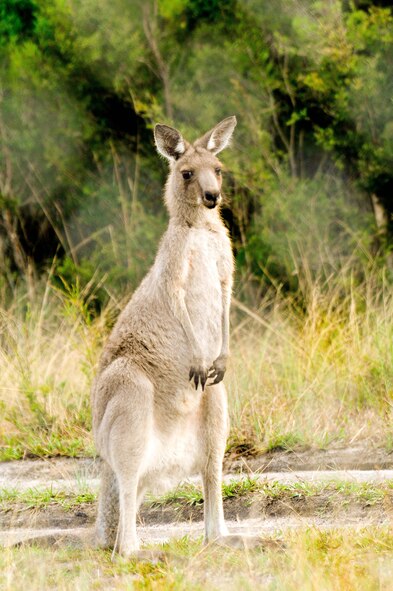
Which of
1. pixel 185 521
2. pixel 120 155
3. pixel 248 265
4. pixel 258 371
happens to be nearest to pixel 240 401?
pixel 258 371

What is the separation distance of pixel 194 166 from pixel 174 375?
3.76ft

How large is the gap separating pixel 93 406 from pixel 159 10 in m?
9.47

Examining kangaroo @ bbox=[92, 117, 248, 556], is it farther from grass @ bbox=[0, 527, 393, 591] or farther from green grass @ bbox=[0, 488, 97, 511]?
green grass @ bbox=[0, 488, 97, 511]

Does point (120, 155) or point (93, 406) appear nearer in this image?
point (93, 406)

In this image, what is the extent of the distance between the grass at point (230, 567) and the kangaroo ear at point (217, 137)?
2147 mm

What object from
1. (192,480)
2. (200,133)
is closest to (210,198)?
(192,480)

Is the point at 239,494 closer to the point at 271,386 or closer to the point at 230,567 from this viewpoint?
the point at 230,567

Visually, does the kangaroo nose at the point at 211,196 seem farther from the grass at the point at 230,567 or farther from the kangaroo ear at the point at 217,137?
the grass at the point at 230,567

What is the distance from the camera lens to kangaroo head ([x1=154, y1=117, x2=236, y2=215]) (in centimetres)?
555

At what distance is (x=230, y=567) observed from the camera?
4.54 m

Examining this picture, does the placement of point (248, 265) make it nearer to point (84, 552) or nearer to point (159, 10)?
point (159, 10)

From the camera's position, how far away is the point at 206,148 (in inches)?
230

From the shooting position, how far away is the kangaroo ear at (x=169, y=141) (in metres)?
5.78

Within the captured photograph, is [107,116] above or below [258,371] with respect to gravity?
above
